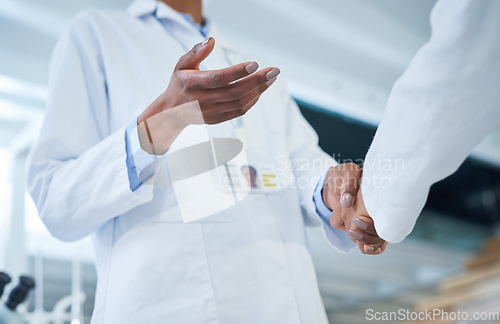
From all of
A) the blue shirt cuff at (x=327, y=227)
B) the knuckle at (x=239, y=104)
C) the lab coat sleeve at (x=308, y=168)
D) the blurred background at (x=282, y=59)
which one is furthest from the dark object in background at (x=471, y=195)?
the knuckle at (x=239, y=104)

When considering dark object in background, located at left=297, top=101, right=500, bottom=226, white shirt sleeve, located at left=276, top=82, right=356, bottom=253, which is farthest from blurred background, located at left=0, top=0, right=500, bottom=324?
dark object in background, located at left=297, top=101, right=500, bottom=226

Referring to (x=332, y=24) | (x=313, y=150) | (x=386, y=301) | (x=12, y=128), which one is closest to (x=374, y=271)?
(x=386, y=301)

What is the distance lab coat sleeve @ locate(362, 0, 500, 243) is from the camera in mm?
328

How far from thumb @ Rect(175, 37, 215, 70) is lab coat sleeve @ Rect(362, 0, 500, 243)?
0.17 m

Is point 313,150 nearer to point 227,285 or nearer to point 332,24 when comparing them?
point 227,285

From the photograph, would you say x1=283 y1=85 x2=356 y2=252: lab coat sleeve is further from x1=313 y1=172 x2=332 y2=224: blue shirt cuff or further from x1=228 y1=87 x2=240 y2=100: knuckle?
x1=228 y1=87 x2=240 y2=100: knuckle

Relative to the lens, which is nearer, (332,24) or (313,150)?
(313,150)

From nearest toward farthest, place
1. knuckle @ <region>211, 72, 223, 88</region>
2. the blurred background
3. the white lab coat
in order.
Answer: knuckle @ <region>211, 72, 223, 88</region> → the white lab coat → the blurred background

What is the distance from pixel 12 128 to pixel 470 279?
3.99 metres

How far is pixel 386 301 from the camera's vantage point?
5031mm

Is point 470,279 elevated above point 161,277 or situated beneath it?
situated beneath

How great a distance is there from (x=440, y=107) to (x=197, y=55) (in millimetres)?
218

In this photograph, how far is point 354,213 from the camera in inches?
19.4

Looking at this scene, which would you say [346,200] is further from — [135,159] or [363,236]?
[135,159]
